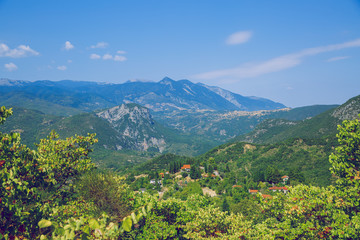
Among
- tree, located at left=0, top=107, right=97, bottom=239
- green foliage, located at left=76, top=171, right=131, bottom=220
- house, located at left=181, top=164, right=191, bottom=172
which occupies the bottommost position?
house, located at left=181, top=164, right=191, bottom=172

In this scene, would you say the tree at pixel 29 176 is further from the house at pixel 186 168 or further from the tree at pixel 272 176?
the house at pixel 186 168

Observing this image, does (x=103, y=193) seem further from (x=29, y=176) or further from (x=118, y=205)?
(x=29, y=176)

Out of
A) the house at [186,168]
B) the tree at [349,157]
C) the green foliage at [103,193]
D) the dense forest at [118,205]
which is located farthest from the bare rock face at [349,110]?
the green foliage at [103,193]

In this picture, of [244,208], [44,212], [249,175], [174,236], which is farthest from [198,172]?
Result: [44,212]

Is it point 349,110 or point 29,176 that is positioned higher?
point 349,110

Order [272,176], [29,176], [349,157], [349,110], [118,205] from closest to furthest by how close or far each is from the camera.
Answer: [29,176], [349,157], [118,205], [272,176], [349,110]

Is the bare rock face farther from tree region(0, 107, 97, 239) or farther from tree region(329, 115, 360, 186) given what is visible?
tree region(0, 107, 97, 239)

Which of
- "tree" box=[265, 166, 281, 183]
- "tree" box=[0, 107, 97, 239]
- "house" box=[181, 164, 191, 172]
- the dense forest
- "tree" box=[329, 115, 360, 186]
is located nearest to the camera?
the dense forest

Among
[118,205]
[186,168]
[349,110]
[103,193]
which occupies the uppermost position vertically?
[349,110]

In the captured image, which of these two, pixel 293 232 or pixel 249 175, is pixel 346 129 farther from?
pixel 249 175

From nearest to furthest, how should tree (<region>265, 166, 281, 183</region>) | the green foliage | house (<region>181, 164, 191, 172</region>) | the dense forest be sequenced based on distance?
the dense forest → the green foliage → tree (<region>265, 166, 281, 183</region>) → house (<region>181, 164, 191, 172</region>)

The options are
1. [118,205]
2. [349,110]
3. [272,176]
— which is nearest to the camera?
[118,205]

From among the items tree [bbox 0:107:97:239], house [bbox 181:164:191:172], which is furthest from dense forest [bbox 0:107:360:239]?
house [bbox 181:164:191:172]

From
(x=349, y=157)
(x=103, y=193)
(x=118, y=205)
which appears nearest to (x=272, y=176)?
(x=349, y=157)
